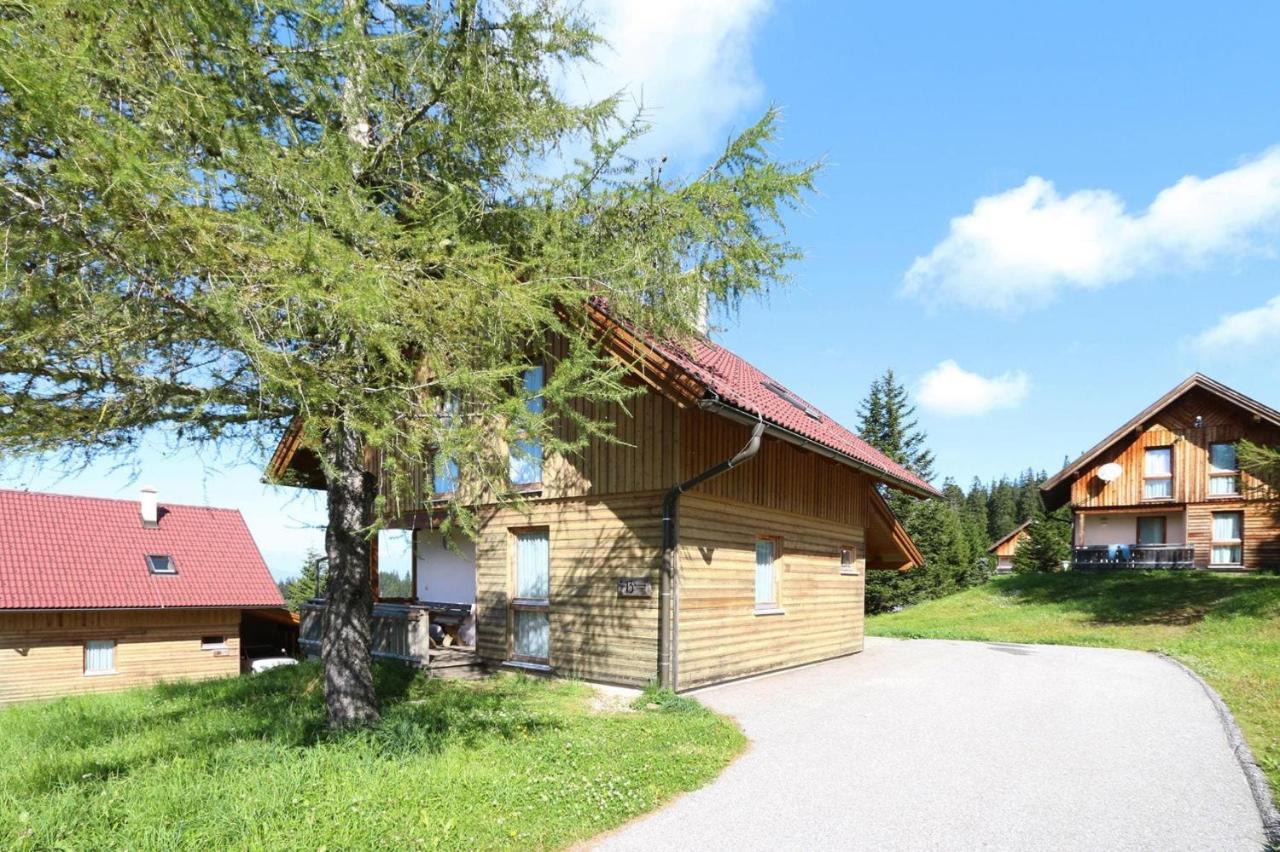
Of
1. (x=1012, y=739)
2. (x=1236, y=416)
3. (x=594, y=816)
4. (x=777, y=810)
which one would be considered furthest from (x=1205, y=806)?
(x=1236, y=416)

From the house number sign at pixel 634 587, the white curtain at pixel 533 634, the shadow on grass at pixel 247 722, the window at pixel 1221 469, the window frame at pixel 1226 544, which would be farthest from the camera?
the window frame at pixel 1226 544

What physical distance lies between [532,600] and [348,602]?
179 inches

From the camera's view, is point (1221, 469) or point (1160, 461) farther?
point (1160, 461)

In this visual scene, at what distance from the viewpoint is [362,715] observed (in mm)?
7242

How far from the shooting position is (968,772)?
6.59 metres

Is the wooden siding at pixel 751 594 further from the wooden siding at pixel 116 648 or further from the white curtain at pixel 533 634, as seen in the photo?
the wooden siding at pixel 116 648

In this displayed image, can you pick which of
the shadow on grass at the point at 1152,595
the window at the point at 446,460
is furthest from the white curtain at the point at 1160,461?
the window at the point at 446,460

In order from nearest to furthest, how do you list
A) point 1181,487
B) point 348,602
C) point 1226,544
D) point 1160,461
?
→ 1. point 348,602
2. point 1226,544
3. point 1181,487
4. point 1160,461

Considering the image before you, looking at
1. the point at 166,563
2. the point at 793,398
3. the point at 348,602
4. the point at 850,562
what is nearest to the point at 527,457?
the point at 348,602

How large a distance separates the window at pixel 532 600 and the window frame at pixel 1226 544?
1057 inches

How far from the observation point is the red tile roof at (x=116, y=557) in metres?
21.9

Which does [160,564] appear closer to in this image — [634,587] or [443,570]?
[443,570]

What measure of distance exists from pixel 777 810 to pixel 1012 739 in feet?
12.0

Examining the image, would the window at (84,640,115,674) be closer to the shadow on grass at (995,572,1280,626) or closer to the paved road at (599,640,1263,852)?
the paved road at (599,640,1263,852)
